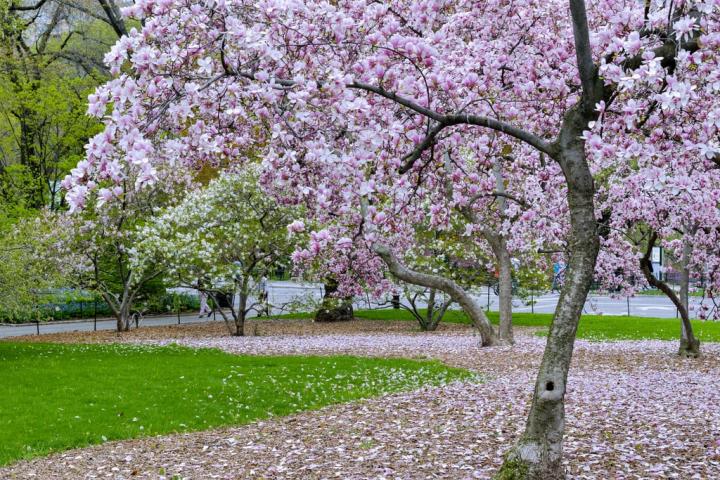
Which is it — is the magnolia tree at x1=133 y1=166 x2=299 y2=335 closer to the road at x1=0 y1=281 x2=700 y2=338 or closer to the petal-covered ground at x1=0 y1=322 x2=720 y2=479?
the road at x1=0 y1=281 x2=700 y2=338

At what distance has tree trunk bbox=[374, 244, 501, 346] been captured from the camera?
12812 millimetres

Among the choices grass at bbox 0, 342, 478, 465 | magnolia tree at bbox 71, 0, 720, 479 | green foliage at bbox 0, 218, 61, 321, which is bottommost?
grass at bbox 0, 342, 478, 465

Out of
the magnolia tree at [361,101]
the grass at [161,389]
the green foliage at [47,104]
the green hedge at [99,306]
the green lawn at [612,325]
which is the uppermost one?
the green foliage at [47,104]

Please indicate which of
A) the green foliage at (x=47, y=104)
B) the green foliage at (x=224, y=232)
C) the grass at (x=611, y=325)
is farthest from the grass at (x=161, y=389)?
the green foliage at (x=47, y=104)

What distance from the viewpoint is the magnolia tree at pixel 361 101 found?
186 inches

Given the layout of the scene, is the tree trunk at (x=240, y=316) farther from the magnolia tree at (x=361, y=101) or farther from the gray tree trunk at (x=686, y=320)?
the magnolia tree at (x=361, y=101)

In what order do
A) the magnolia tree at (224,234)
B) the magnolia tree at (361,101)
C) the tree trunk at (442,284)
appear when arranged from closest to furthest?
1. the magnolia tree at (361,101)
2. the tree trunk at (442,284)
3. the magnolia tree at (224,234)

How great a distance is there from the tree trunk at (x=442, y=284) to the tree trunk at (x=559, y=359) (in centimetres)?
706

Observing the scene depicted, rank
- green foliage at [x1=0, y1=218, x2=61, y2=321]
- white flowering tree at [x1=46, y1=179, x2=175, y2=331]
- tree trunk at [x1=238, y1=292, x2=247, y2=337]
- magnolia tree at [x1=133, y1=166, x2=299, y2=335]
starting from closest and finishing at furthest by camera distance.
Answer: green foliage at [x1=0, y1=218, x2=61, y2=321] < magnolia tree at [x1=133, y1=166, x2=299, y2=335] < white flowering tree at [x1=46, y1=179, x2=175, y2=331] < tree trunk at [x1=238, y1=292, x2=247, y2=337]

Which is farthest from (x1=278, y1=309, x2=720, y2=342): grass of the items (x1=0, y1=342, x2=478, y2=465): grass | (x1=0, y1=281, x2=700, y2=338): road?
(x1=0, y1=342, x2=478, y2=465): grass

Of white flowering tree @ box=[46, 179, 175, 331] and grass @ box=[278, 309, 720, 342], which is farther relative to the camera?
white flowering tree @ box=[46, 179, 175, 331]

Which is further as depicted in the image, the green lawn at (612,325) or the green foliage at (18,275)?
the green lawn at (612,325)

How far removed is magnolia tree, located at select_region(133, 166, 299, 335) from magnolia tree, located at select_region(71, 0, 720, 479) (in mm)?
12641

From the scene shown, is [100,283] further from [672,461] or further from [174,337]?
[672,461]
